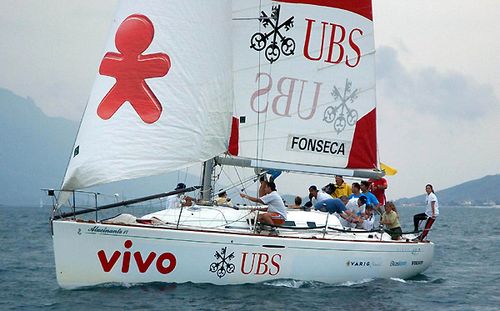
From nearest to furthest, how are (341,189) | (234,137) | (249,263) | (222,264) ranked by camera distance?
(222,264), (249,263), (234,137), (341,189)

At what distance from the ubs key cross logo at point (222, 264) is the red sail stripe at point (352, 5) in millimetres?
5688

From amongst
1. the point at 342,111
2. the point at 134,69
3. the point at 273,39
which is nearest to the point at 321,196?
the point at 342,111

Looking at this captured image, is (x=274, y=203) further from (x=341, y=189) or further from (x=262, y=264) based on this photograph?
(x=341, y=189)

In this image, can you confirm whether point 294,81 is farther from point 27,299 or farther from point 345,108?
point 27,299

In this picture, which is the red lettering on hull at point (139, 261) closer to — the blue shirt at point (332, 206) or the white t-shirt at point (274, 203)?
the white t-shirt at point (274, 203)

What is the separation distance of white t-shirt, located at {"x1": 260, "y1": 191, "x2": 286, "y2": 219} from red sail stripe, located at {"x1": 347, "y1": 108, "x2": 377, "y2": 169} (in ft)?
9.97

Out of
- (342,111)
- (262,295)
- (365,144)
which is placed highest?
(342,111)

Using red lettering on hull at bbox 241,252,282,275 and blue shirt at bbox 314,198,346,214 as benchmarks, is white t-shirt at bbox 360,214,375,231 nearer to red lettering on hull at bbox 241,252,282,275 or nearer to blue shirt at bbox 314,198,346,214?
blue shirt at bbox 314,198,346,214

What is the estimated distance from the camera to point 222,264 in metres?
14.9

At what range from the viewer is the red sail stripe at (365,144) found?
60.7 ft

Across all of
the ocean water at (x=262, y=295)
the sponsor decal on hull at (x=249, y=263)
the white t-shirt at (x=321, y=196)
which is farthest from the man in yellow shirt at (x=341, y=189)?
the sponsor decal on hull at (x=249, y=263)

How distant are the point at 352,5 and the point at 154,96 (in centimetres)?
551

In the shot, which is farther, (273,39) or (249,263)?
(273,39)

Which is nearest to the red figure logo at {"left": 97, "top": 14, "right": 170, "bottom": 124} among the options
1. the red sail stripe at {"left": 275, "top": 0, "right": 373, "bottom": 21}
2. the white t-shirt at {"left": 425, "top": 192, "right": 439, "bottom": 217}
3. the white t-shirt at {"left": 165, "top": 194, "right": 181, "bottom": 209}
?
the white t-shirt at {"left": 165, "top": 194, "right": 181, "bottom": 209}
